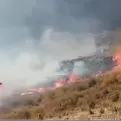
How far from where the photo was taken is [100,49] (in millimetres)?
23000

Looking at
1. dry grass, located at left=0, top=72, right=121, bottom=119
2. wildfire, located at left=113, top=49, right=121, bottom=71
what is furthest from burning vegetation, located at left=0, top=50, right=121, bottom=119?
wildfire, located at left=113, top=49, right=121, bottom=71

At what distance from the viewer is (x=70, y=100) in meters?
22.4

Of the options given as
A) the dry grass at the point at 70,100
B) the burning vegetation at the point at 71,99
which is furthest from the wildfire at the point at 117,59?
the dry grass at the point at 70,100

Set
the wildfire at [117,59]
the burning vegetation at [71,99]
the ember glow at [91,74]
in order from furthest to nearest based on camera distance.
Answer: the wildfire at [117,59] < the ember glow at [91,74] < the burning vegetation at [71,99]

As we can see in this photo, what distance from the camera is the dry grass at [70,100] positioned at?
22.0m

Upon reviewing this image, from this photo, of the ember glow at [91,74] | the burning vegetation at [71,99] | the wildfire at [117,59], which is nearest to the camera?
the burning vegetation at [71,99]

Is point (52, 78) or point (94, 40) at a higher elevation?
point (94, 40)

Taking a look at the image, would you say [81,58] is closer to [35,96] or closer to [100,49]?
[100,49]

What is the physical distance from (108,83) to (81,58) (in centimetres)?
242

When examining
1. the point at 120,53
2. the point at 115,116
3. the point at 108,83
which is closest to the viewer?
the point at 115,116

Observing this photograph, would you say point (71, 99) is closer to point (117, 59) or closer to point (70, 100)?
point (70, 100)

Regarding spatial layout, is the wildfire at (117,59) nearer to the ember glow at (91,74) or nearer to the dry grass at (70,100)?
the ember glow at (91,74)

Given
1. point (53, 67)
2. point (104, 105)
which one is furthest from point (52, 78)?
point (104, 105)

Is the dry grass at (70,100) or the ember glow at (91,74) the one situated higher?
the ember glow at (91,74)
